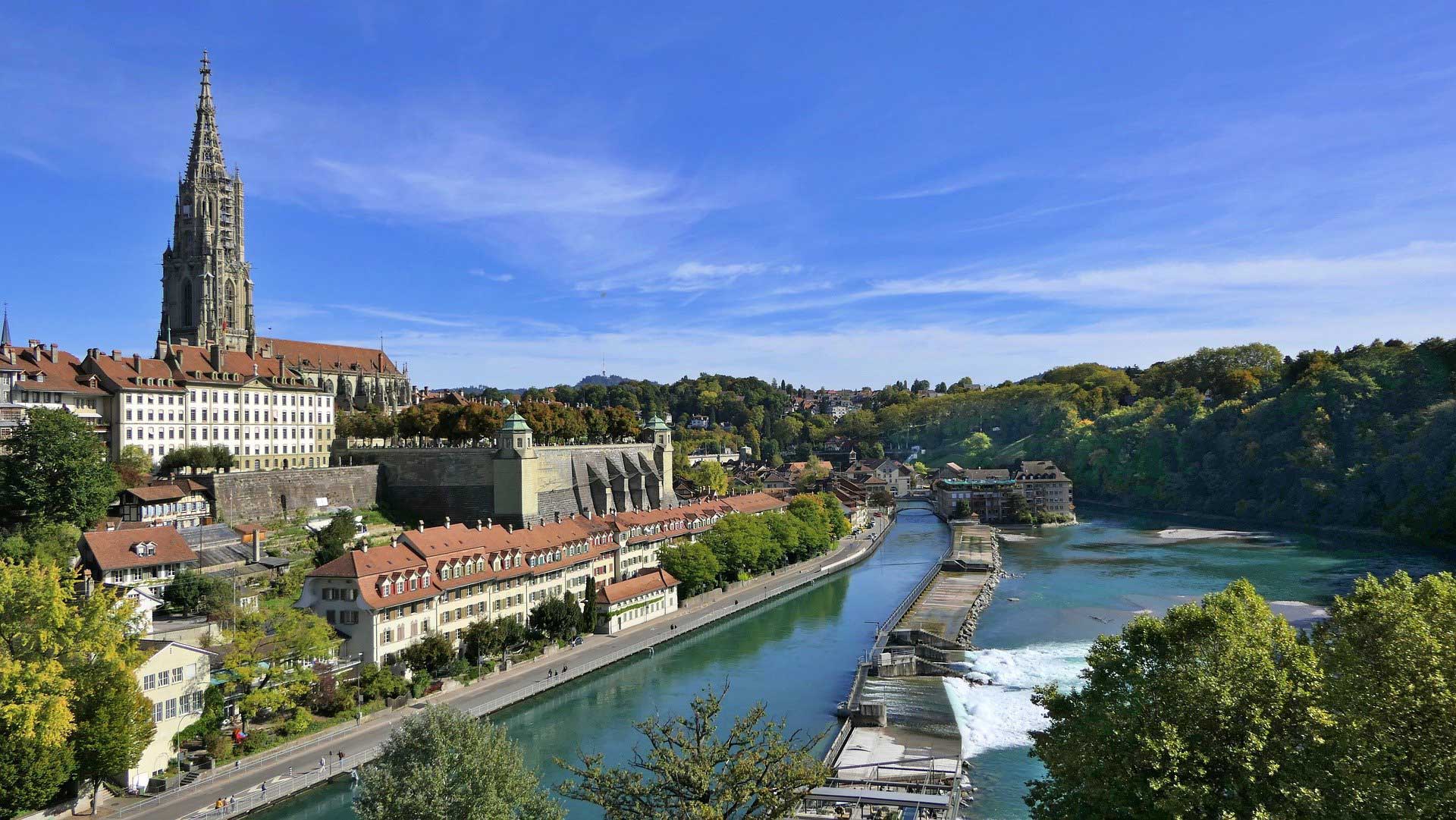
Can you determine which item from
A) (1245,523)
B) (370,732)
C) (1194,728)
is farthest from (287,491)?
(1245,523)

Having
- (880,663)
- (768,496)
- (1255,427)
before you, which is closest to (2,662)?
(880,663)

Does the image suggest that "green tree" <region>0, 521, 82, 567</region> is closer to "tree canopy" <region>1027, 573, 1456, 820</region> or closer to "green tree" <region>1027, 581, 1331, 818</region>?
"green tree" <region>1027, 581, 1331, 818</region>

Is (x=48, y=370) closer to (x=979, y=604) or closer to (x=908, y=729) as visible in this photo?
(x=908, y=729)

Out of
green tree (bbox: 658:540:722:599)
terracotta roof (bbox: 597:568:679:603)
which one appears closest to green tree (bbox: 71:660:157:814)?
terracotta roof (bbox: 597:568:679:603)

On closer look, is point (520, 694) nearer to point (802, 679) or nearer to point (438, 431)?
point (802, 679)

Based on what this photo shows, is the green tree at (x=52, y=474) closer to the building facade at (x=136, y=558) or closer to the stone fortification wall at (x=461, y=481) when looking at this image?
the building facade at (x=136, y=558)

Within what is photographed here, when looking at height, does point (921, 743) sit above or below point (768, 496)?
below
